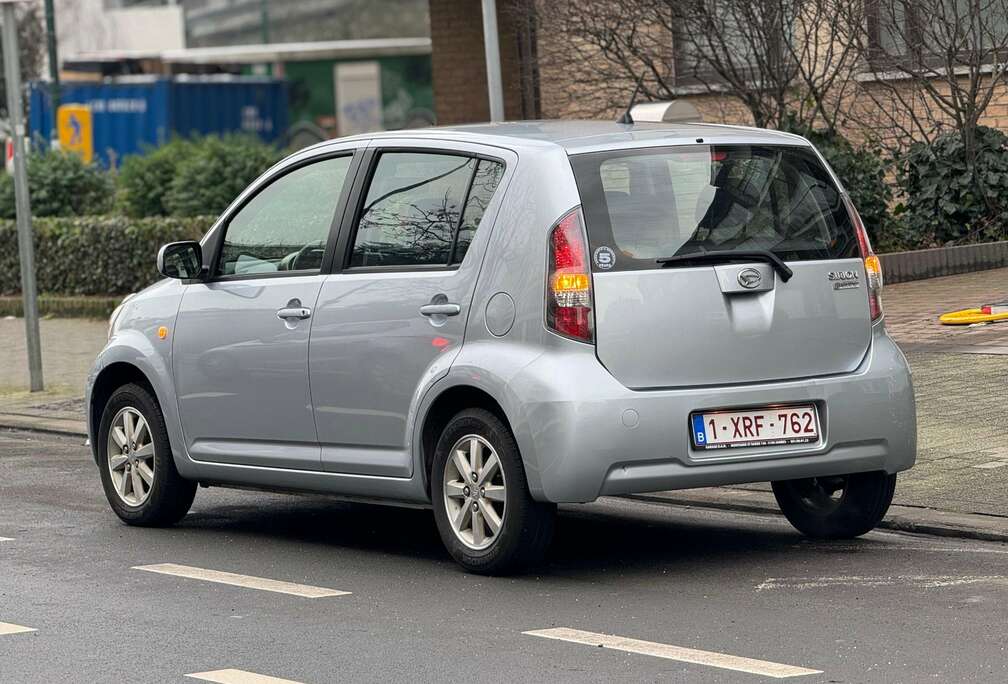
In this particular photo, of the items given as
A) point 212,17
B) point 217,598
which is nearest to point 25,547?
point 217,598

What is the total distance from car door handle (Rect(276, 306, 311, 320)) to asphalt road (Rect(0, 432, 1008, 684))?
100 centimetres

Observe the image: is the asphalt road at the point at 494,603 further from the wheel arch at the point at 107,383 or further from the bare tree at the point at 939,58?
the bare tree at the point at 939,58

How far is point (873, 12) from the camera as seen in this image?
16953mm

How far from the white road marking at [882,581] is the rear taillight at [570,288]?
1.13 metres

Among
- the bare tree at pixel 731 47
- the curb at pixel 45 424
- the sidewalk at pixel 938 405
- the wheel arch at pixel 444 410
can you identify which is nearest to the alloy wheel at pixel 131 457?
the wheel arch at pixel 444 410

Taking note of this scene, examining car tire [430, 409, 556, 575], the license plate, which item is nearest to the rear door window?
car tire [430, 409, 556, 575]

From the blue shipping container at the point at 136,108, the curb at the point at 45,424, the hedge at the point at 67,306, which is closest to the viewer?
the curb at the point at 45,424

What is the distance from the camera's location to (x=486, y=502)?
24.7ft

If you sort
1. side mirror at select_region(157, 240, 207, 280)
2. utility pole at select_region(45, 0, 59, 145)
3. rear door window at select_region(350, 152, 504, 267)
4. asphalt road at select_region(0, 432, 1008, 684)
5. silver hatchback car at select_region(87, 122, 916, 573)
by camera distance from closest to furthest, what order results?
asphalt road at select_region(0, 432, 1008, 684), silver hatchback car at select_region(87, 122, 916, 573), rear door window at select_region(350, 152, 504, 267), side mirror at select_region(157, 240, 207, 280), utility pole at select_region(45, 0, 59, 145)

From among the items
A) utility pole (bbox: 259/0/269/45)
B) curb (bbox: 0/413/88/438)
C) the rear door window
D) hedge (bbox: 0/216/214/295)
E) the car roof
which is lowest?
curb (bbox: 0/413/88/438)

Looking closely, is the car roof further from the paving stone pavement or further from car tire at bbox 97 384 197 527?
the paving stone pavement

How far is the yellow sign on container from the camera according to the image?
1534 inches

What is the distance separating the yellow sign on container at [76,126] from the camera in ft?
128

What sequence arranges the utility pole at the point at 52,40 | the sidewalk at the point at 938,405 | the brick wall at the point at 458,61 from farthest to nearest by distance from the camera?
the utility pole at the point at 52,40
the brick wall at the point at 458,61
the sidewalk at the point at 938,405
